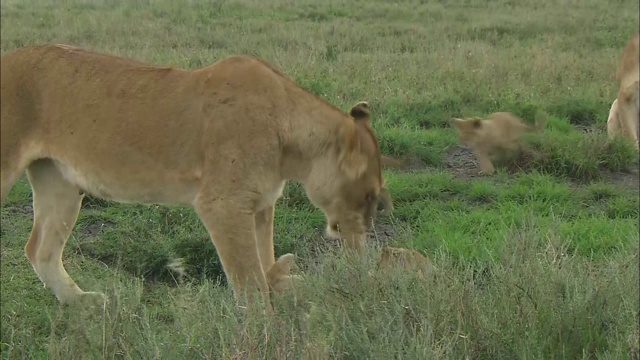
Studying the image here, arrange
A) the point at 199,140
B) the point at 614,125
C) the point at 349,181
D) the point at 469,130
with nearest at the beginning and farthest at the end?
the point at 199,140, the point at 349,181, the point at 469,130, the point at 614,125

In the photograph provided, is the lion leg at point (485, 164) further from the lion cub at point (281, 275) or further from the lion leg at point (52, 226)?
the lion leg at point (52, 226)

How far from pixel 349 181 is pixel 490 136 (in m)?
2.90

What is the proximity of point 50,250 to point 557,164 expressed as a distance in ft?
13.2

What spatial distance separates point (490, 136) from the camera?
22.2 ft

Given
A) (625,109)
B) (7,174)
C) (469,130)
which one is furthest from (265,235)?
(625,109)

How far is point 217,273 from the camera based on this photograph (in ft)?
16.6

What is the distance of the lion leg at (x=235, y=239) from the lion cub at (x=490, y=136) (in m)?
3.22

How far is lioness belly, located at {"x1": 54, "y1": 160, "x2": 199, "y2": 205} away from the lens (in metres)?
Answer: 4.13

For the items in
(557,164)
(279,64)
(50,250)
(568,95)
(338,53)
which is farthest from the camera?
(338,53)

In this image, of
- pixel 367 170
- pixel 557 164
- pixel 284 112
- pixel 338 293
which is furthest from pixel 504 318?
pixel 557 164

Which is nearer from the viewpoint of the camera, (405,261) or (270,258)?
(405,261)

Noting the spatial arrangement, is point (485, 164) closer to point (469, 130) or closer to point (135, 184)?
point (469, 130)

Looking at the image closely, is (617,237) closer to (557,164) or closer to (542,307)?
(557,164)

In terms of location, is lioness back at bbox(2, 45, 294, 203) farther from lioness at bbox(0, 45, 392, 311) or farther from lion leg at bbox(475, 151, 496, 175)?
lion leg at bbox(475, 151, 496, 175)
